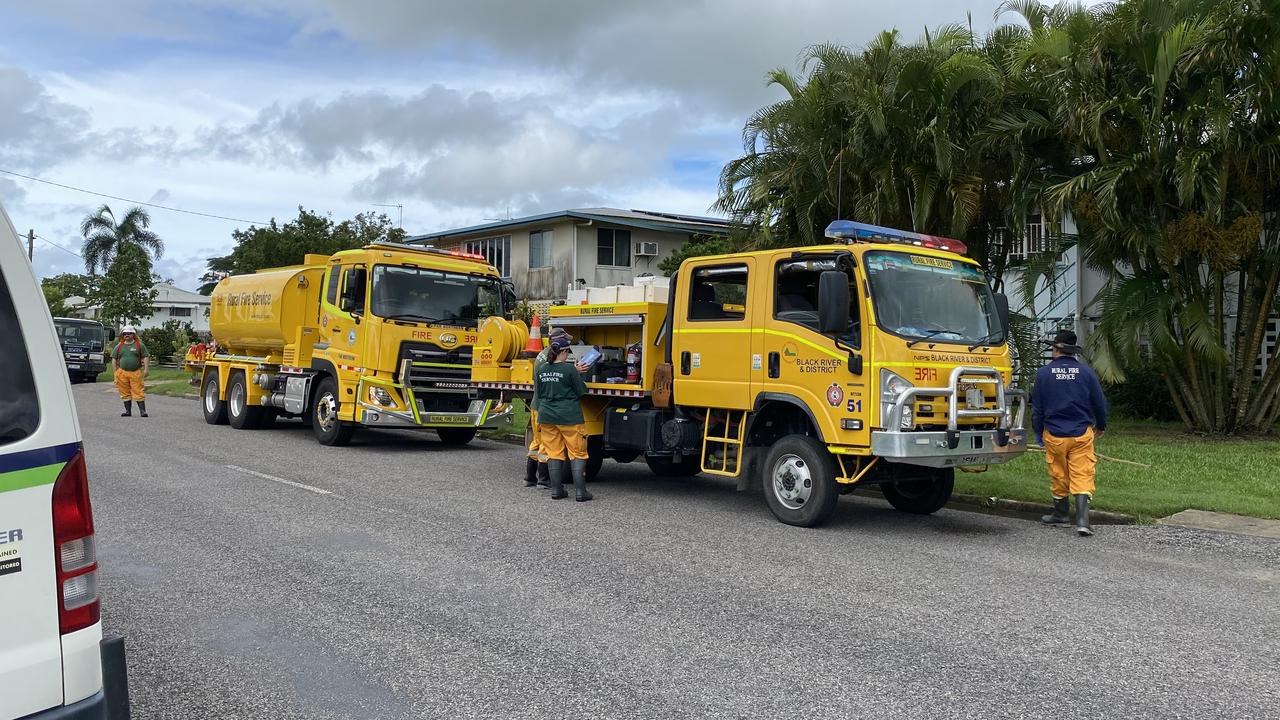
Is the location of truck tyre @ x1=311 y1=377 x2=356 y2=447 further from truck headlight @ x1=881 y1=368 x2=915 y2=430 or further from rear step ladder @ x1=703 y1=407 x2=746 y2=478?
truck headlight @ x1=881 y1=368 x2=915 y2=430

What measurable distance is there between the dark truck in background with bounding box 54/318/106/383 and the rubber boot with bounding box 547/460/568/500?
103 ft

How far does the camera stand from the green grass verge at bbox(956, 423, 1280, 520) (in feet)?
34.3

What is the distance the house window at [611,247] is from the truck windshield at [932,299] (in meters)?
26.6

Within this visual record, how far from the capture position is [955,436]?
883 cm

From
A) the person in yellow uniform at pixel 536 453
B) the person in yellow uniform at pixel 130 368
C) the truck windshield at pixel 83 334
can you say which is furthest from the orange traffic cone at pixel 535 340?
the truck windshield at pixel 83 334

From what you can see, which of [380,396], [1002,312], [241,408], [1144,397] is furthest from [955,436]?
[241,408]

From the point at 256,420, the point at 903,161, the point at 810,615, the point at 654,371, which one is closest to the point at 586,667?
the point at 810,615

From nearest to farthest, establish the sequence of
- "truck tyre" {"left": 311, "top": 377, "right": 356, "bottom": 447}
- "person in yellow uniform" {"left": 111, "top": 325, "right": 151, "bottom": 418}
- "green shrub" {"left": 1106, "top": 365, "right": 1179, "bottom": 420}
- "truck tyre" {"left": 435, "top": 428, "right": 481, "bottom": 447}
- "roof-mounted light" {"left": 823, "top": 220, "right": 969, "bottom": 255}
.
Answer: "roof-mounted light" {"left": 823, "top": 220, "right": 969, "bottom": 255}
"truck tyre" {"left": 311, "top": 377, "right": 356, "bottom": 447}
"truck tyre" {"left": 435, "top": 428, "right": 481, "bottom": 447}
"green shrub" {"left": 1106, "top": 365, "right": 1179, "bottom": 420}
"person in yellow uniform" {"left": 111, "top": 325, "right": 151, "bottom": 418}

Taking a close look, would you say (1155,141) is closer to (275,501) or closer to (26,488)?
(275,501)

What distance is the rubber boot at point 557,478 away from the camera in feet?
35.6

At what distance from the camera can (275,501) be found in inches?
402

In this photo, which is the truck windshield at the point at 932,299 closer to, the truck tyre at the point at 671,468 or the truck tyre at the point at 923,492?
the truck tyre at the point at 923,492

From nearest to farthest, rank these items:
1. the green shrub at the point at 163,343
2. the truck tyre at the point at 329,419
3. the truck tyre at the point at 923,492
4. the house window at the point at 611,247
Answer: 1. the truck tyre at the point at 923,492
2. the truck tyre at the point at 329,419
3. the house window at the point at 611,247
4. the green shrub at the point at 163,343

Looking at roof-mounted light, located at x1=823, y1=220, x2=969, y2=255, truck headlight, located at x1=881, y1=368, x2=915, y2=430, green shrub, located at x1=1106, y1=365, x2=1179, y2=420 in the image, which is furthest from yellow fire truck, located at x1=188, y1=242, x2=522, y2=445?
green shrub, located at x1=1106, y1=365, x2=1179, y2=420
